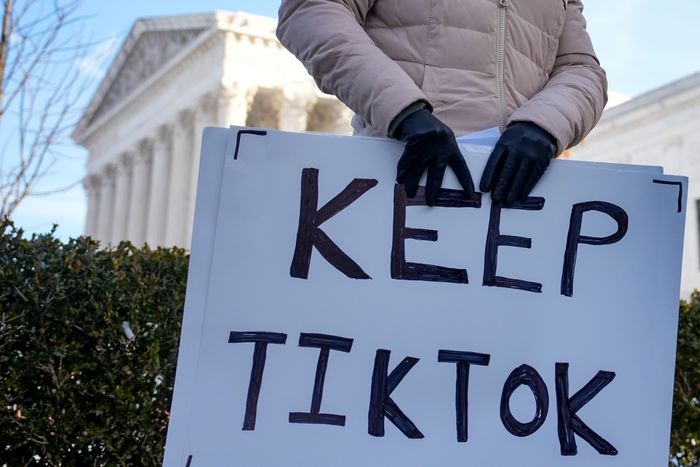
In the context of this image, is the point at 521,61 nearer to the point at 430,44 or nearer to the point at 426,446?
the point at 430,44

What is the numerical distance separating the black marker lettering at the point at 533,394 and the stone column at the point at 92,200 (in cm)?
5157

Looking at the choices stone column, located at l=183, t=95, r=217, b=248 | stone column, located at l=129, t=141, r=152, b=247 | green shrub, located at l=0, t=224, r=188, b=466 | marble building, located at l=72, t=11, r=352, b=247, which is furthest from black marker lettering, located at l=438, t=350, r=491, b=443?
stone column, located at l=129, t=141, r=152, b=247

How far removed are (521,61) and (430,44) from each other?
0.73ft

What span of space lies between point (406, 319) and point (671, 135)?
85.7ft

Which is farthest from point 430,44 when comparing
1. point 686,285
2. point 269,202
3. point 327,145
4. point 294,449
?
point 686,285

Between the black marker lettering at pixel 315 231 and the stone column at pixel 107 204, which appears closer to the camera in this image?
the black marker lettering at pixel 315 231

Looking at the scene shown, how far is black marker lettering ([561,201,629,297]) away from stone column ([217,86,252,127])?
32.5m

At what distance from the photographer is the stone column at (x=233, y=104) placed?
3381 cm

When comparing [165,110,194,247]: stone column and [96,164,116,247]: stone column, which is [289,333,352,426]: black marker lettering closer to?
[165,110,194,247]: stone column

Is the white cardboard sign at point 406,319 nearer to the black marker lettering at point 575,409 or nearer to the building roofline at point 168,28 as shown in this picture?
the black marker lettering at point 575,409

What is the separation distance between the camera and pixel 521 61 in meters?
1.93

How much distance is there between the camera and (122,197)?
4588 centimetres

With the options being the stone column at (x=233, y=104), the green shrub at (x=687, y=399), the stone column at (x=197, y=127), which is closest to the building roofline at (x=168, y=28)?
the stone column at (x=233, y=104)

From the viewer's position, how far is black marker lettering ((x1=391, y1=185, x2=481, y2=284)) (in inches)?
63.3
